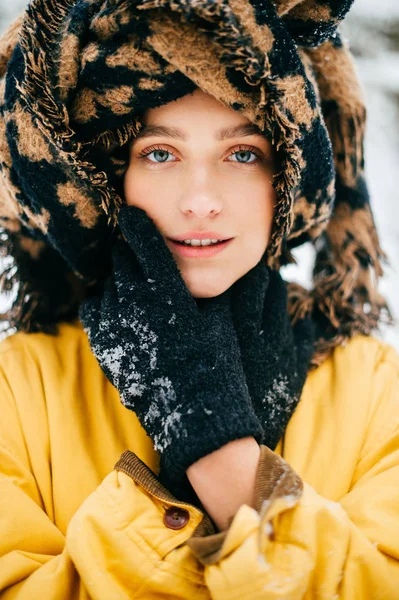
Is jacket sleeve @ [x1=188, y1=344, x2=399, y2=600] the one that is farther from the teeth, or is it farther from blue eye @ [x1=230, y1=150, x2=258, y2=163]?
blue eye @ [x1=230, y1=150, x2=258, y2=163]

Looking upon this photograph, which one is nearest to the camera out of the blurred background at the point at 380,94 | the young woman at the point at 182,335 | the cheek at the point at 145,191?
the young woman at the point at 182,335

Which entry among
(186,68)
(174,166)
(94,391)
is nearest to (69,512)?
(94,391)

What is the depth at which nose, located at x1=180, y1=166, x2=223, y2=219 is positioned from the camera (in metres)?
1.20

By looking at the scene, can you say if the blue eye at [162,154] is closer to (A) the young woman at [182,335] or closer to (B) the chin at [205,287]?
(A) the young woman at [182,335]

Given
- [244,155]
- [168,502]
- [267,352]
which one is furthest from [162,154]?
[168,502]

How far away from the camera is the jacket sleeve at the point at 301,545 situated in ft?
3.02

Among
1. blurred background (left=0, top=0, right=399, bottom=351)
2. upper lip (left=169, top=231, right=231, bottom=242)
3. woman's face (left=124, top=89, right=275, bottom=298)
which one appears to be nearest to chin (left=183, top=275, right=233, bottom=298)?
woman's face (left=124, top=89, right=275, bottom=298)

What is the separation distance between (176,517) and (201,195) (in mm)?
714

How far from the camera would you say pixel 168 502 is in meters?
1.08

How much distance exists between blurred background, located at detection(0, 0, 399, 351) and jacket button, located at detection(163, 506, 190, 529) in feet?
9.71

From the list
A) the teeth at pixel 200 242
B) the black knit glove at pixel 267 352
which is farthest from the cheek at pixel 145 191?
the black knit glove at pixel 267 352

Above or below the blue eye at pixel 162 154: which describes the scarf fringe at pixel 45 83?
above

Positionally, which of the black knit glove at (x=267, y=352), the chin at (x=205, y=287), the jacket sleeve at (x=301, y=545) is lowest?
the jacket sleeve at (x=301, y=545)

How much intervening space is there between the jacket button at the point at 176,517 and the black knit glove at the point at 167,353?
0.06 m
